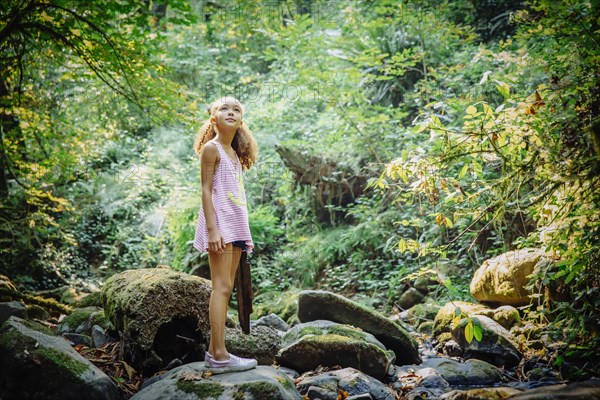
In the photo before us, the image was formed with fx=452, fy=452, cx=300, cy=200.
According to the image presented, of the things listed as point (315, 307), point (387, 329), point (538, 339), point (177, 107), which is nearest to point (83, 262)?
point (177, 107)

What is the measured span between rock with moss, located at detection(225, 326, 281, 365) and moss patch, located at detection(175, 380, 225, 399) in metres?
1.12

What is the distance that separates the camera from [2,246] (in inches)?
341

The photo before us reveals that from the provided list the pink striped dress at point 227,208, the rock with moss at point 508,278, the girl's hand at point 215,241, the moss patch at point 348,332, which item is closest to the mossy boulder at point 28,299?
the pink striped dress at point 227,208

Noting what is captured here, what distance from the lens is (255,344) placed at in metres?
4.75

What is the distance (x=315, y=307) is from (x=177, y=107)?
142 inches

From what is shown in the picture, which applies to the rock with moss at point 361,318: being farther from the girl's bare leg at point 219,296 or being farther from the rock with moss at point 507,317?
the girl's bare leg at point 219,296

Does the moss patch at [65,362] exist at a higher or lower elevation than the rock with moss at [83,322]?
higher

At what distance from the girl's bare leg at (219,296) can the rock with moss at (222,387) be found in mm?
212

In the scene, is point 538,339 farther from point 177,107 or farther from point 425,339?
point 177,107

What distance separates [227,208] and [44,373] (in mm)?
1804

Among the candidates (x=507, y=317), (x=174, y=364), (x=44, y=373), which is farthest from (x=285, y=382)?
(x=507, y=317)

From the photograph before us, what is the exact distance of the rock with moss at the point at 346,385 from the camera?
3953mm

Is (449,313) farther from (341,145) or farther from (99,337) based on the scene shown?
(341,145)

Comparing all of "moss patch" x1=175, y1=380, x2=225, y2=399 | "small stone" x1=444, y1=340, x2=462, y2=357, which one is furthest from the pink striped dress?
"small stone" x1=444, y1=340, x2=462, y2=357
